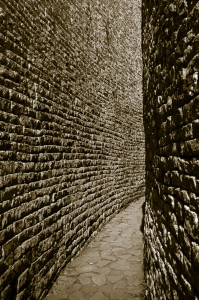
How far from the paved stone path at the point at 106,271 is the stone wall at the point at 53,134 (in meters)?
0.24

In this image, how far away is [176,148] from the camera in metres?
1.94

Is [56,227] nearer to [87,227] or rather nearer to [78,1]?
[87,227]

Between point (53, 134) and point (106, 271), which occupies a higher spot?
point (53, 134)

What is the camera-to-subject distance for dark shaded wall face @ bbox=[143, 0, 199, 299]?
1533mm

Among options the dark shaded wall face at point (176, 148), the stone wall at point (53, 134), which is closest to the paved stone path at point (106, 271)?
the stone wall at point (53, 134)

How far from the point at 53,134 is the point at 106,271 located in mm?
2335

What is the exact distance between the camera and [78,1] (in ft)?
18.3

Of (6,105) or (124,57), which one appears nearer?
(6,105)

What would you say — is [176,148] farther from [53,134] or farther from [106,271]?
[106,271]

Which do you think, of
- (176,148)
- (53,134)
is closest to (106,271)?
(53,134)

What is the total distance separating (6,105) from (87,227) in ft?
11.0

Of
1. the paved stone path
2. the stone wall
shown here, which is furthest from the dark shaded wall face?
the stone wall

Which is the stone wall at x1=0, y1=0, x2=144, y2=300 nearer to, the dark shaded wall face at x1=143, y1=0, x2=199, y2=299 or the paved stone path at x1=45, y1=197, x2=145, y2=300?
the paved stone path at x1=45, y1=197, x2=145, y2=300

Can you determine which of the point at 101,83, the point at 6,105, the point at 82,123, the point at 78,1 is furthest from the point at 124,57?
the point at 6,105
